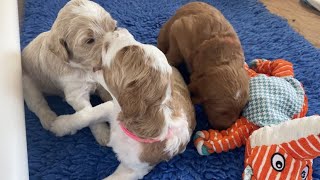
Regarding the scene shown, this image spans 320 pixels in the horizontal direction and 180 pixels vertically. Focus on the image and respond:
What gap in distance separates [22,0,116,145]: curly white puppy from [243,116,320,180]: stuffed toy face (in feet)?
2.74

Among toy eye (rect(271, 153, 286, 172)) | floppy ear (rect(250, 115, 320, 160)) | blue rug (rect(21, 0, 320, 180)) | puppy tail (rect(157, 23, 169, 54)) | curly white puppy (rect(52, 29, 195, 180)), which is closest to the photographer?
curly white puppy (rect(52, 29, 195, 180))

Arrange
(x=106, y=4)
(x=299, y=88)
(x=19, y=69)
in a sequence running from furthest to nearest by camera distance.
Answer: (x=106, y=4) → (x=299, y=88) → (x=19, y=69)

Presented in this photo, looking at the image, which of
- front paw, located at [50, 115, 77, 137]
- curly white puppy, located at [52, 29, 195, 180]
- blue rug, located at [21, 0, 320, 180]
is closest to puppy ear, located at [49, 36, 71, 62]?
curly white puppy, located at [52, 29, 195, 180]

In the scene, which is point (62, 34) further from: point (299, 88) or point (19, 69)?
point (299, 88)

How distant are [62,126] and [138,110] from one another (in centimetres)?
69

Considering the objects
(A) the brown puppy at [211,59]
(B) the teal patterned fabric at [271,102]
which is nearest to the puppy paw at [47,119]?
(A) the brown puppy at [211,59]

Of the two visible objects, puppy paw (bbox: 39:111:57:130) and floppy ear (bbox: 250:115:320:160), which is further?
puppy paw (bbox: 39:111:57:130)

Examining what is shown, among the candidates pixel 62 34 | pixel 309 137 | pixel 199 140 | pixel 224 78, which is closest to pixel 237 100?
pixel 224 78

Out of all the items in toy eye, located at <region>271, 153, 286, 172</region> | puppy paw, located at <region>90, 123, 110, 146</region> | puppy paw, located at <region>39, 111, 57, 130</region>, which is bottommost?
puppy paw, located at <region>90, 123, 110, 146</region>

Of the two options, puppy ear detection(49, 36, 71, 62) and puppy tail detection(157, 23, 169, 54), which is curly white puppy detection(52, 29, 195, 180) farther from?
puppy tail detection(157, 23, 169, 54)

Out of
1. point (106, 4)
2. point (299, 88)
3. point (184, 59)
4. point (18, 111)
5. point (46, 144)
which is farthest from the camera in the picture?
point (106, 4)

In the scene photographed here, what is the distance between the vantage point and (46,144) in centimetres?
230

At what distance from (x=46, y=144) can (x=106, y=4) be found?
1.47 meters

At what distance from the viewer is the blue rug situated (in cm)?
223
